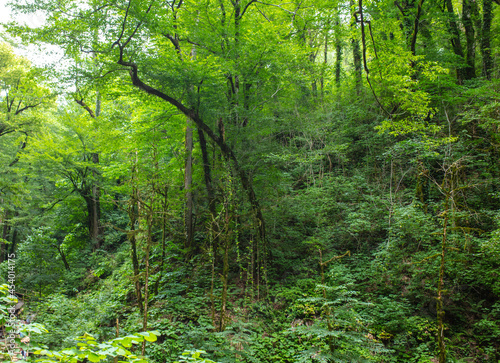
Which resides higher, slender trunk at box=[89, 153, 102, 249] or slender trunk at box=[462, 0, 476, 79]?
slender trunk at box=[462, 0, 476, 79]

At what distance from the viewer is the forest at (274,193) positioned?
450 centimetres

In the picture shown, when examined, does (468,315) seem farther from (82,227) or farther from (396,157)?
(82,227)

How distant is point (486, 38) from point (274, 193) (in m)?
8.81

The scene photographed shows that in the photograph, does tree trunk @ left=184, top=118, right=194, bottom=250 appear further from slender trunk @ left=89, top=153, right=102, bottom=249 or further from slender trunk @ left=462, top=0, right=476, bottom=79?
slender trunk @ left=462, top=0, right=476, bottom=79

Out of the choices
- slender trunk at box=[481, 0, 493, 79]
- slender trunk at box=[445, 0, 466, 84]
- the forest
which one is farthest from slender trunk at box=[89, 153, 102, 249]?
slender trunk at box=[481, 0, 493, 79]

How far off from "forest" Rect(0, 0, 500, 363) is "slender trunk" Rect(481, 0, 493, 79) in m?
0.08

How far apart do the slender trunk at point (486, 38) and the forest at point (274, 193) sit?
0.25 ft

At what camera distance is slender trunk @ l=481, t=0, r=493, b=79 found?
8.81m

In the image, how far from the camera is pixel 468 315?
4812 mm

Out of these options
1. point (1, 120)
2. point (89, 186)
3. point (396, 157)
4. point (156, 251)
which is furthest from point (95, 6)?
point (1, 120)

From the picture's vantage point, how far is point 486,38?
29.1 feet

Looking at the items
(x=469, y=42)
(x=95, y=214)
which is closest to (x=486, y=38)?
(x=469, y=42)

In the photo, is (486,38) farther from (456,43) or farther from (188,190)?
(188,190)

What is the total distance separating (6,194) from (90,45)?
9.47 metres
